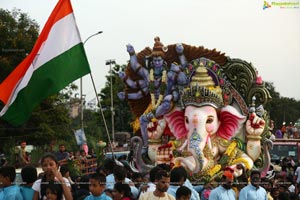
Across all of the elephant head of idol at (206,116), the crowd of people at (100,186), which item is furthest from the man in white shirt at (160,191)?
the elephant head of idol at (206,116)

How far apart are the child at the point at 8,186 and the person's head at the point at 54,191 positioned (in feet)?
2.02

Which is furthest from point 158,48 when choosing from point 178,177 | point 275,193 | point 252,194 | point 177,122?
point 178,177

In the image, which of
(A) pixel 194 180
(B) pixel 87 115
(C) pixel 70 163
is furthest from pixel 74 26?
(B) pixel 87 115

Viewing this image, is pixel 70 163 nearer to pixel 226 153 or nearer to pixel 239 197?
pixel 226 153

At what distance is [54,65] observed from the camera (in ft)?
35.9

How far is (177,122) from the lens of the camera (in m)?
16.8

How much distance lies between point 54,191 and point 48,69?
3.10 metres

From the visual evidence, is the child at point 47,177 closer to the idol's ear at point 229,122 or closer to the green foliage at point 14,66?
the idol's ear at point 229,122

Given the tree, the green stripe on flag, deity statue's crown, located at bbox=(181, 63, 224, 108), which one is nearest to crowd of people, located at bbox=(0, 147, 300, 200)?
the green stripe on flag

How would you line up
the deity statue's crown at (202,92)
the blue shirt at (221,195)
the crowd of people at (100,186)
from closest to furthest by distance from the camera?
the crowd of people at (100,186), the blue shirt at (221,195), the deity statue's crown at (202,92)

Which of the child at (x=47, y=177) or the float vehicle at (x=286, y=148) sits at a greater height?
the float vehicle at (x=286, y=148)

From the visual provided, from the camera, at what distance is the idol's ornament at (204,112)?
16094mm

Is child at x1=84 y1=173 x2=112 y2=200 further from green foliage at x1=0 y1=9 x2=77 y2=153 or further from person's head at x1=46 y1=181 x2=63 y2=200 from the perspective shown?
green foliage at x1=0 y1=9 x2=77 y2=153

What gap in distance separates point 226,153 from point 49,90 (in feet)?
20.4
